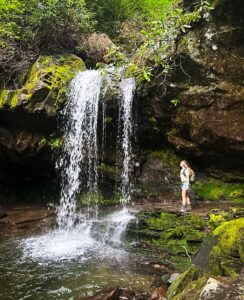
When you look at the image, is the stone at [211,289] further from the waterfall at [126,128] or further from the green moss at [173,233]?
the waterfall at [126,128]

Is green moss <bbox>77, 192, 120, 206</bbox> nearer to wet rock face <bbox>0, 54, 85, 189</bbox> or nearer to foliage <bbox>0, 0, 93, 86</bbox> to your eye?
wet rock face <bbox>0, 54, 85, 189</bbox>

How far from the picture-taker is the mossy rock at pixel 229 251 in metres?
4.42

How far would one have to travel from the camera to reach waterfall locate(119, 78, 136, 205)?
1218 cm

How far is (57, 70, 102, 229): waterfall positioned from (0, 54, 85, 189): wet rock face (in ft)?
1.38

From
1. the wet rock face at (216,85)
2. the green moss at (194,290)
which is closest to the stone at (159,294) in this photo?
the green moss at (194,290)

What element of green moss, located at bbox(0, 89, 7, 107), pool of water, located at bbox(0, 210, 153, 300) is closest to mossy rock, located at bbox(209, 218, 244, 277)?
pool of water, located at bbox(0, 210, 153, 300)

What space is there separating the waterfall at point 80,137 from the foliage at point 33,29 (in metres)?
2.80

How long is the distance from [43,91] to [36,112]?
829 mm

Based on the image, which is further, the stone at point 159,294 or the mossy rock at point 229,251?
the stone at point 159,294

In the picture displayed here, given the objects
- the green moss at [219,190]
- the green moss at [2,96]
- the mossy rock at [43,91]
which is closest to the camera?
the green moss at [219,190]

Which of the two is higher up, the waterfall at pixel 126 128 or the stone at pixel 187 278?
the waterfall at pixel 126 128

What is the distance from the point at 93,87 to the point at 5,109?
11.4 feet

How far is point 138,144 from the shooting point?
43.8ft

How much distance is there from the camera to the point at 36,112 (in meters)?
12.4
